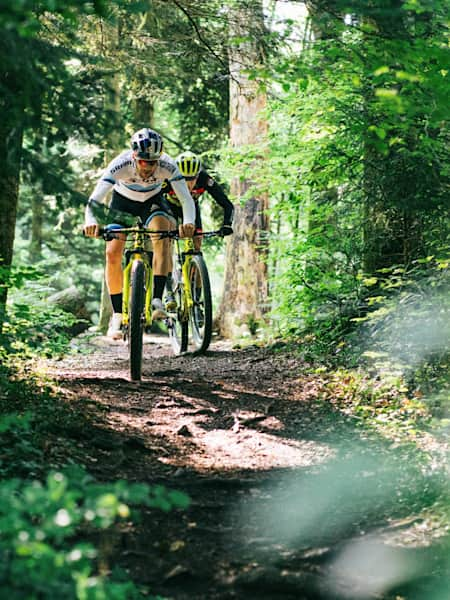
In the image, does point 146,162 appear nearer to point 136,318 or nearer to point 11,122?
point 136,318

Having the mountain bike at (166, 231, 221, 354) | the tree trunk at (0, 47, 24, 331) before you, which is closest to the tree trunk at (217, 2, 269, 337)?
the mountain bike at (166, 231, 221, 354)

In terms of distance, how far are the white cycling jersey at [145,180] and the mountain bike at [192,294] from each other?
833 mm

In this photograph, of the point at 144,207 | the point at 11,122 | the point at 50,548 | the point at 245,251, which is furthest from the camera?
the point at 245,251

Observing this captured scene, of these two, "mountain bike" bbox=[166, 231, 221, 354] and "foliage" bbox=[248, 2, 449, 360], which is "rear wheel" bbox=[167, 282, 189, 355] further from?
"foliage" bbox=[248, 2, 449, 360]

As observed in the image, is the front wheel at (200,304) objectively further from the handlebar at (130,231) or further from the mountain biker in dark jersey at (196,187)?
the handlebar at (130,231)

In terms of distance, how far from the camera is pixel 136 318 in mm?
6656

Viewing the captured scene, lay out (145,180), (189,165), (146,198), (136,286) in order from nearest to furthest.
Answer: (136,286) → (145,180) → (146,198) → (189,165)

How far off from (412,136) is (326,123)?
99 centimetres

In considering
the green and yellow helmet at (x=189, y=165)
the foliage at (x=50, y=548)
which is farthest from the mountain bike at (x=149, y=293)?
the foliage at (x=50, y=548)

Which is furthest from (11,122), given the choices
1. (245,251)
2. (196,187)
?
(245,251)

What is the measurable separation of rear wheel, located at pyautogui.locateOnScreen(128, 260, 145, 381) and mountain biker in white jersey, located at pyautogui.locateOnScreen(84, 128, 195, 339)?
384 mm

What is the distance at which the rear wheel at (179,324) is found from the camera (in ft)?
28.2

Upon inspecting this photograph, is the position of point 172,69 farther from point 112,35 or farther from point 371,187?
point 371,187

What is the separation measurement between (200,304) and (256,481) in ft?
15.1
